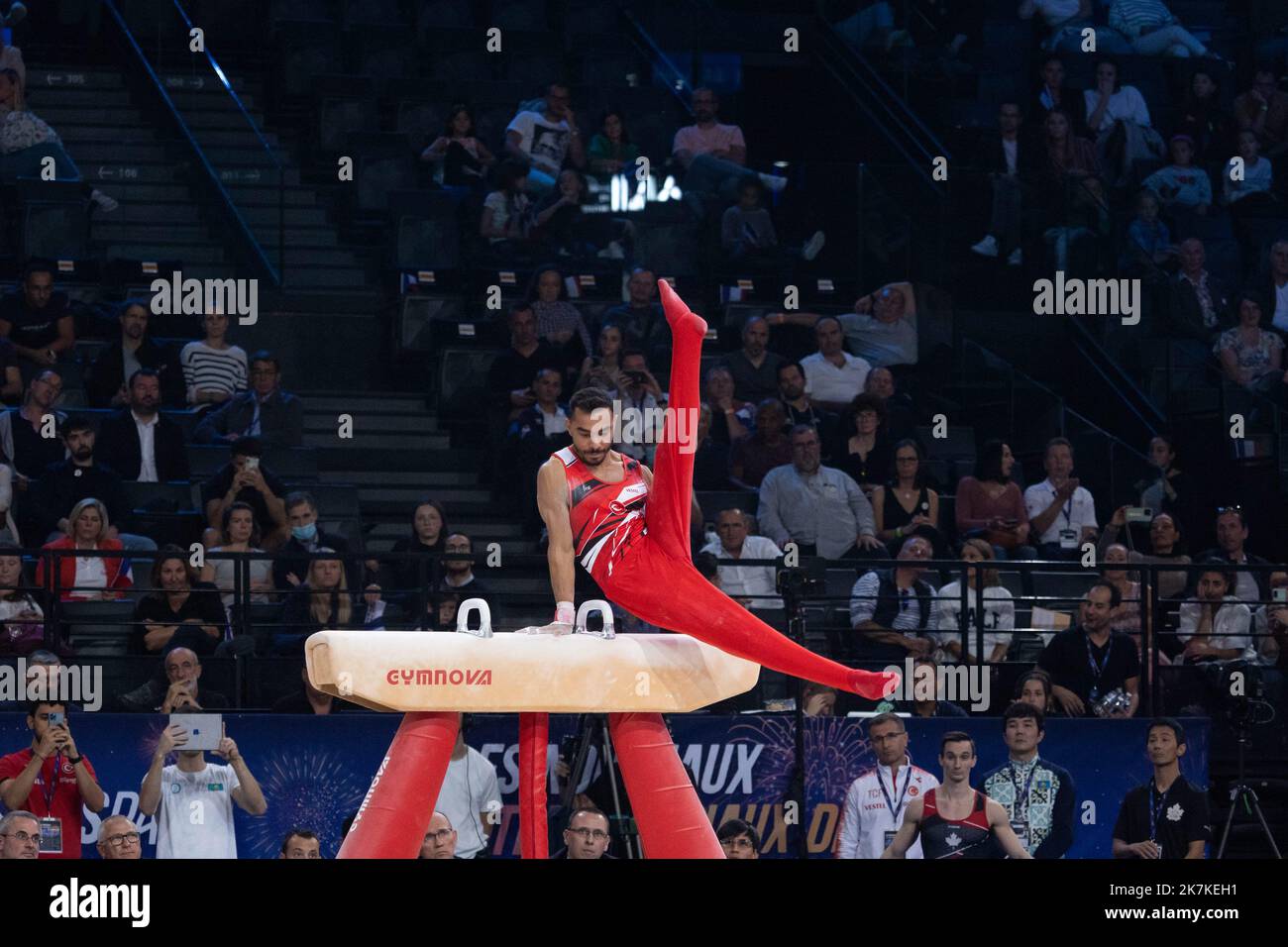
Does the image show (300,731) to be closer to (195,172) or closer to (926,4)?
(195,172)

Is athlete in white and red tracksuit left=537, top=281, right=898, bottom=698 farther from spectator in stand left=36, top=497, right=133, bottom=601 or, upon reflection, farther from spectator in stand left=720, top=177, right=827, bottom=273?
spectator in stand left=720, top=177, right=827, bottom=273

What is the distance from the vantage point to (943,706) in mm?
8781

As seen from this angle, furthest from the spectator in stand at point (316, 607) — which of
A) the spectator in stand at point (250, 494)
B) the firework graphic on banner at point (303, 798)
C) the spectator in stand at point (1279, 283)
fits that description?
the spectator in stand at point (1279, 283)

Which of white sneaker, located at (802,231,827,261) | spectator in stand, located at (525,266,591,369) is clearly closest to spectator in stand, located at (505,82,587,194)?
spectator in stand, located at (525,266,591,369)

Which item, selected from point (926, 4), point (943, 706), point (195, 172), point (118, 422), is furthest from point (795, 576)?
point (926, 4)

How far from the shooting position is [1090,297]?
11.6 m

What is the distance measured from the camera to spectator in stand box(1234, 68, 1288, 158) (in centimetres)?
1348

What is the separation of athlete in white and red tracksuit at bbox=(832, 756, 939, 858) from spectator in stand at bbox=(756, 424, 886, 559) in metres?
1.75

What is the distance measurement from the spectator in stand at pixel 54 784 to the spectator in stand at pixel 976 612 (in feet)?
12.7

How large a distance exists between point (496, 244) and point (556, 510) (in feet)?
18.3

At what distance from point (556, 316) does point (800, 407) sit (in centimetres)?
146

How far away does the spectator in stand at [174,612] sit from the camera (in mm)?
8711

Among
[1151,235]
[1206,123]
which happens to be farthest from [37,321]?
[1206,123]
